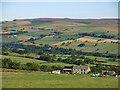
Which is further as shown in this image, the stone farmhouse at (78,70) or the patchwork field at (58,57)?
the stone farmhouse at (78,70)

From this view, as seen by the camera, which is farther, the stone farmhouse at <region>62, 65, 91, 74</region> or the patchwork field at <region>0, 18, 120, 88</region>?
the stone farmhouse at <region>62, 65, 91, 74</region>

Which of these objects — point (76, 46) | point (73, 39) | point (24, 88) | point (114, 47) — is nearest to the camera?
point (24, 88)

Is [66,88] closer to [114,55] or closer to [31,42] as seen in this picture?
[114,55]

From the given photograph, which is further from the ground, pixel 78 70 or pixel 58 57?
pixel 58 57

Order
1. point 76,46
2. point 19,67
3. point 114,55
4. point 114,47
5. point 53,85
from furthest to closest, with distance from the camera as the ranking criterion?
point 76,46
point 114,47
point 114,55
point 19,67
point 53,85

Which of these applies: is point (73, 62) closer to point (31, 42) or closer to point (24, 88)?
point (24, 88)

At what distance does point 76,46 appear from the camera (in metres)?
A: 168

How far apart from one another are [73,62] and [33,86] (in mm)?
56355

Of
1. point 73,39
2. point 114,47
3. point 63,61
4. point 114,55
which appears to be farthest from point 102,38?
point 63,61

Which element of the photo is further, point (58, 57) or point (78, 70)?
point (58, 57)

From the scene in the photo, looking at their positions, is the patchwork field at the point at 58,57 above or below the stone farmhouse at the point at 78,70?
above

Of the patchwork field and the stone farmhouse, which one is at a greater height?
the patchwork field

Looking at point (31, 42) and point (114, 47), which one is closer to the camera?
Answer: point (114, 47)

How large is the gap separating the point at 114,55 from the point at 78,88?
89914 mm
